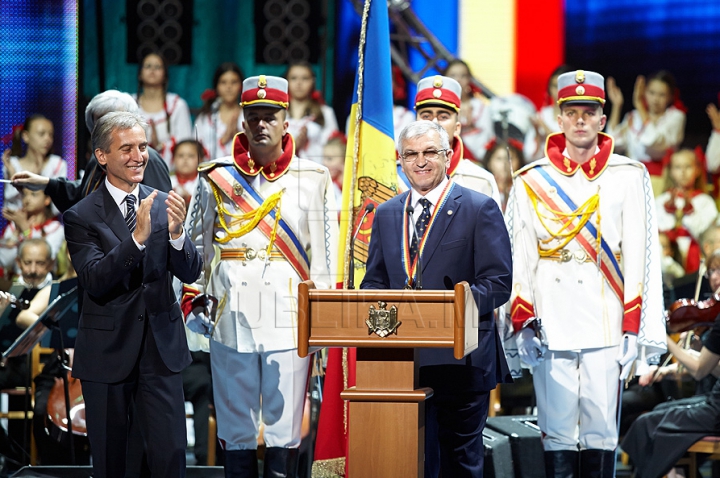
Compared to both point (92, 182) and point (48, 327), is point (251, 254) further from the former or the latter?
point (48, 327)

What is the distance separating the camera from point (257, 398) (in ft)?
13.7

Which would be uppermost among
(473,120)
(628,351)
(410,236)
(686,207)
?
(473,120)

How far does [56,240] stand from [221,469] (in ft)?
8.69

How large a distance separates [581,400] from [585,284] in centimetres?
52

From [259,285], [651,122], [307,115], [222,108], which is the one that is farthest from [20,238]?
[651,122]

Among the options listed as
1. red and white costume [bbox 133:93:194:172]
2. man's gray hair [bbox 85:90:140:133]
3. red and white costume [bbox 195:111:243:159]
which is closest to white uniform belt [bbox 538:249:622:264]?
man's gray hair [bbox 85:90:140:133]

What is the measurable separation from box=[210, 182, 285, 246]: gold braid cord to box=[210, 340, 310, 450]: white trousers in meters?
0.51

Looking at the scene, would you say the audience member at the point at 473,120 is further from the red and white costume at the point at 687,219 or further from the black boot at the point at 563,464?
the black boot at the point at 563,464

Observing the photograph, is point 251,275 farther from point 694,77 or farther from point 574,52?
point 694,77

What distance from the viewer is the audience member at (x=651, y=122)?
22.3 ft

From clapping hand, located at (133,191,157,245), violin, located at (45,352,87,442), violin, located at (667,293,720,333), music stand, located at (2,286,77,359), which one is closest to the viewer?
clapping hand, located at (133,191,157,245)

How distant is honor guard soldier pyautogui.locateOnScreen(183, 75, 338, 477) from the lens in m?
4.16

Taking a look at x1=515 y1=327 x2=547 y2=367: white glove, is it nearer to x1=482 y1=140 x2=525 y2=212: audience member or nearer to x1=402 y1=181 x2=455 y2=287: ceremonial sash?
x1=402 y1=181 x2=455 y2=287: ceremonial sash

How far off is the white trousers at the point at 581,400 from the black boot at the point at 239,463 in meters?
1.34
